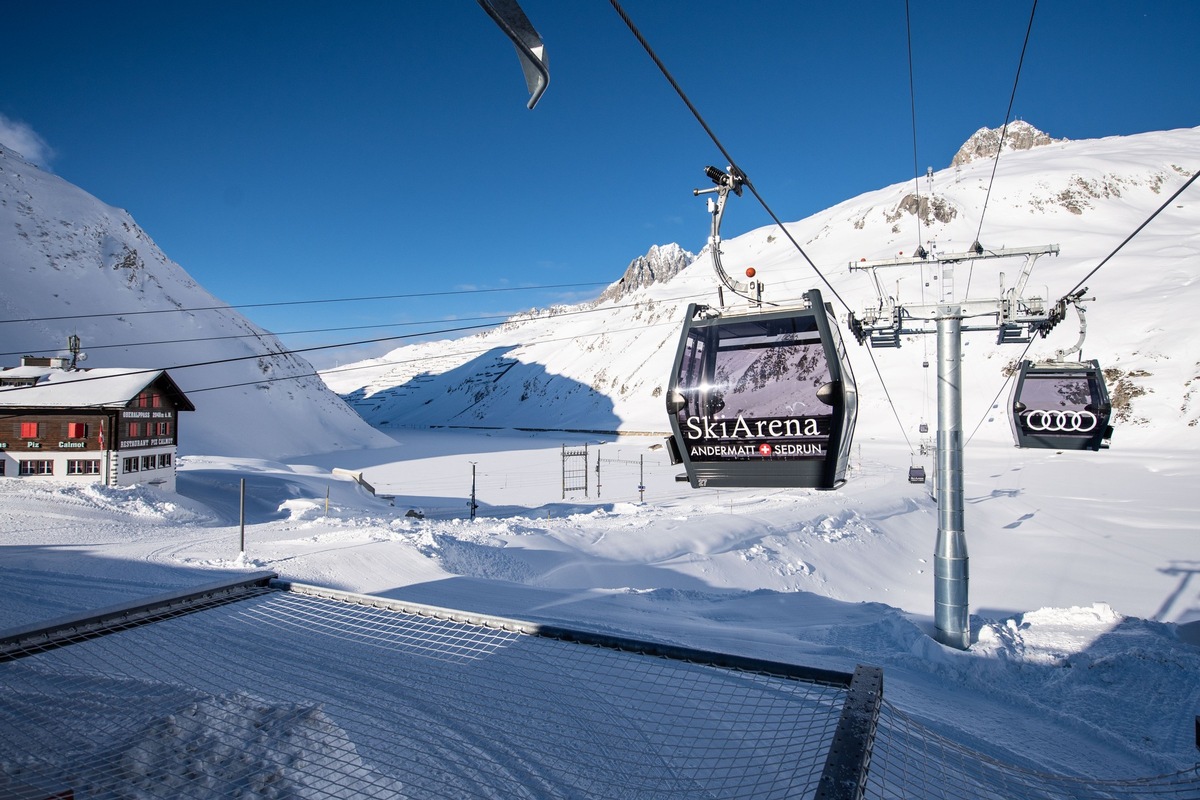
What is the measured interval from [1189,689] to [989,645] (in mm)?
2225

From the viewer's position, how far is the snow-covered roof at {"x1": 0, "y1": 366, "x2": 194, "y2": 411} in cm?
2328

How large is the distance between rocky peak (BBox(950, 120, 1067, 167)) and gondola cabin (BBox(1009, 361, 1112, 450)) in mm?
173729

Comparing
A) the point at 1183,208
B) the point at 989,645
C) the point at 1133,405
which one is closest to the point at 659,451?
the point at 1133,405

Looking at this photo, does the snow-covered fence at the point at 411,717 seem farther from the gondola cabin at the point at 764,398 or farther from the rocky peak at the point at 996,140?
the rocky peak at the point at 996,140

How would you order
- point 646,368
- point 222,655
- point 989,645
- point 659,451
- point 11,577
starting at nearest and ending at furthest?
point 222,655 → point 989,645 → point 11,577 → point 659,451 → point 646,368

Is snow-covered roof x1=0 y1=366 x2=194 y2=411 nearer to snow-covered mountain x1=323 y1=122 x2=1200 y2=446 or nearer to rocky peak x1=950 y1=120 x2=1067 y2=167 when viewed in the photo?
snow-covered mountain x1=323 y1=122 x2=1200 y2=446

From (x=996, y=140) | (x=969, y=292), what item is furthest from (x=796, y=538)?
(x=996, y=140)

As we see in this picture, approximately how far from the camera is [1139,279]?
6281cm

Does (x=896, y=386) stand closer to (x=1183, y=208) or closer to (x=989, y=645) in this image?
(x=989, y=645)

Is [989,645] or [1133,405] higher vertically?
[1133,405]

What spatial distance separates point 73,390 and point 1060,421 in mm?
33385

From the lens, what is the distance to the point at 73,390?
945 inches

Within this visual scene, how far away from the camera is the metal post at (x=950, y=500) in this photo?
9.73 metres

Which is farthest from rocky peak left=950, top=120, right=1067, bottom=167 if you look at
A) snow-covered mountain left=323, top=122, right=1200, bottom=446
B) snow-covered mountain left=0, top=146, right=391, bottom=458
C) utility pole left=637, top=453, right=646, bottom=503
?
snow-covered mountain left=0, top=146, right=391, bottom=458
